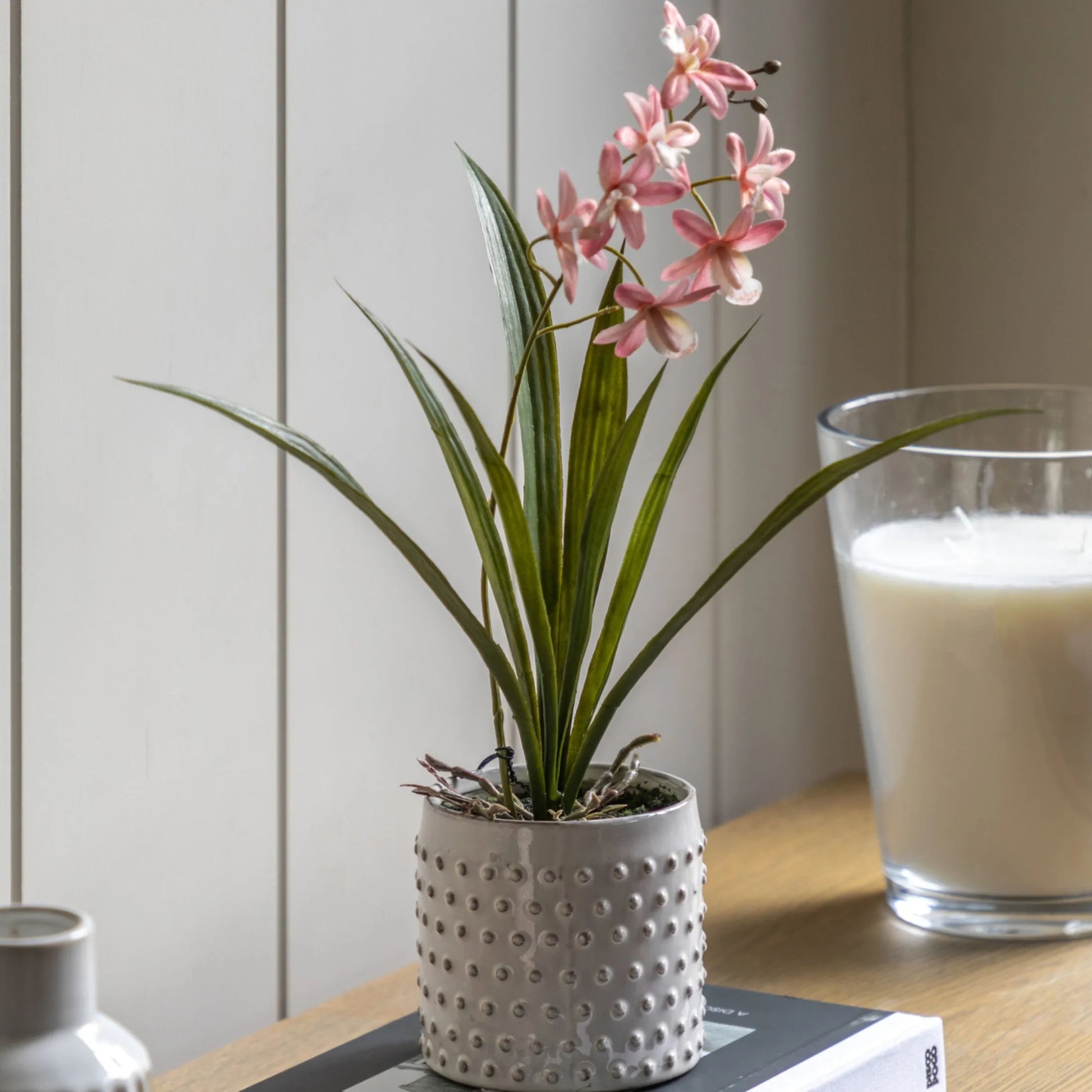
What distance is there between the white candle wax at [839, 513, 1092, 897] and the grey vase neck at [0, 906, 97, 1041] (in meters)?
0.45

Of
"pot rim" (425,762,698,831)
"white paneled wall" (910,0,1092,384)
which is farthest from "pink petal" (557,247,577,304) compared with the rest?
"white paneled wall" (910,0,1092,384)

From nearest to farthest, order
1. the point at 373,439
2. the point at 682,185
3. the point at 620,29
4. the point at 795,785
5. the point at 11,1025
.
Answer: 1. the point at 11,1025
2. the point at 682,185
3. the point at 373,439
4. the point at 620,29
5. the point at 795,785

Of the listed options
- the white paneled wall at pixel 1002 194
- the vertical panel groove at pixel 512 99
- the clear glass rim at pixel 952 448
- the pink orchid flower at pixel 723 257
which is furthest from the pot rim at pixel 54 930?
the white paneled wall at pixel 1002 194

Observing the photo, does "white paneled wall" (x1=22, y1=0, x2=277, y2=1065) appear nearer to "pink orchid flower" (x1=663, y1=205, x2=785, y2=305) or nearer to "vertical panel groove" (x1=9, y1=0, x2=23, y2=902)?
"vertical panel groove" (x1=9, y1=0, x2=23, y2=902)

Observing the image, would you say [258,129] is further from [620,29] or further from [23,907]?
[23,907]

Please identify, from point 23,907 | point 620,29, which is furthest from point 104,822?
point 620,29

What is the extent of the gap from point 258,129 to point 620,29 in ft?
0.91

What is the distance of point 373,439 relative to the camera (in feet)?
2.32

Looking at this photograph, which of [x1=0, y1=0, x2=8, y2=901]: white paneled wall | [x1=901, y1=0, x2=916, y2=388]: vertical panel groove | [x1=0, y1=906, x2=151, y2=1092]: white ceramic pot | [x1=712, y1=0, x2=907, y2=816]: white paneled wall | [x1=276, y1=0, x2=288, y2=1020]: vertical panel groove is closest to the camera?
[x1=0, y1=906, x2=151, y2=1092]: white ceramic pot

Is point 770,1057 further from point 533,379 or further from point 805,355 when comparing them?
point 805,355

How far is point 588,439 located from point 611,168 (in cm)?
11

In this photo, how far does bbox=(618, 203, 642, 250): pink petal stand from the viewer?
1.43 ft

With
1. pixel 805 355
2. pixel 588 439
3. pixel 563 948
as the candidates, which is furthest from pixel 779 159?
pixel 805 355

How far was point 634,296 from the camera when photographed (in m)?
0.44
